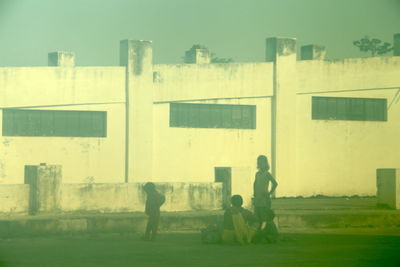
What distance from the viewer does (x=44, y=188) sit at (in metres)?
19.1

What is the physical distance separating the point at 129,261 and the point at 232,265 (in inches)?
59.4

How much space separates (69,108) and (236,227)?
13611 millimetres

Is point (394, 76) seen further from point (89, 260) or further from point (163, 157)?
point (89, 260)

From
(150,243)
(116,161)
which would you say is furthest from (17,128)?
(150,243)

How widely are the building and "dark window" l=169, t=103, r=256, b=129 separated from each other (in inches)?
1.3

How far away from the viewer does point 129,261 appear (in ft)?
40.1

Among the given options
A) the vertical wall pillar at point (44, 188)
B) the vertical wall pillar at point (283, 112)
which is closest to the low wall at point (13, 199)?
the vertical wall pillar at point (44, 188)

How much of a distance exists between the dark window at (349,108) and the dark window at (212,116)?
242 cm

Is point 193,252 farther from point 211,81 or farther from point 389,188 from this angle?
point 211,81

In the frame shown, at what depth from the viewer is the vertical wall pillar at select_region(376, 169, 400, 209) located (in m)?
21.3

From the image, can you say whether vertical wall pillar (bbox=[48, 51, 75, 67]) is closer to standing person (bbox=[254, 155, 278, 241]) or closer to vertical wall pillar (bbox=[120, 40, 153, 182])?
vertical wall pillar (bbox=[120, 40, 153, 182])

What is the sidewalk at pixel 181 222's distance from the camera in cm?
1686

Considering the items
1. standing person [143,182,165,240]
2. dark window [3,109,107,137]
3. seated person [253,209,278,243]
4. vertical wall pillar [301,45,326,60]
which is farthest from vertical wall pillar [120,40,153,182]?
seated person [253,209,278,243]

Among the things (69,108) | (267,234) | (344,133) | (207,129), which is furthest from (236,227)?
(344,133)
